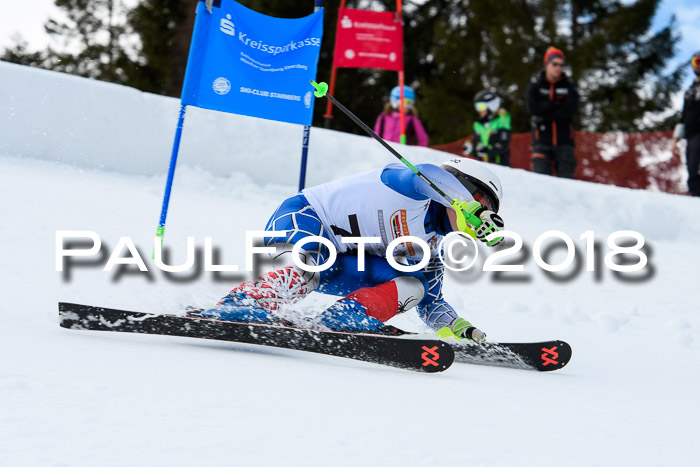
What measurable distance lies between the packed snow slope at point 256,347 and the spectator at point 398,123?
108cm

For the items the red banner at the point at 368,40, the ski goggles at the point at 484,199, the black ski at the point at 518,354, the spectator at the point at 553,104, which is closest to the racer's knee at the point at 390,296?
the black ski at the point at 518,354

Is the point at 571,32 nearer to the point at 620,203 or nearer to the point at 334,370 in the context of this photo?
the point at 620,203

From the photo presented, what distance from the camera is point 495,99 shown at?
9406mm

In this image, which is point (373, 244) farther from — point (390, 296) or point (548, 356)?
point (548, 356)

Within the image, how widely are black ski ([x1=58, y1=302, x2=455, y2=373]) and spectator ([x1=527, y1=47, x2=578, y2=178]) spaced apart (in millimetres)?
6026

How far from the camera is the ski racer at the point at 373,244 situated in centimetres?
336

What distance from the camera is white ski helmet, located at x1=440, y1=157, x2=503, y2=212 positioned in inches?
138

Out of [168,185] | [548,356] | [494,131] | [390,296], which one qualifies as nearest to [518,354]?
[548,356]

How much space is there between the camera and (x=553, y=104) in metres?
8.59

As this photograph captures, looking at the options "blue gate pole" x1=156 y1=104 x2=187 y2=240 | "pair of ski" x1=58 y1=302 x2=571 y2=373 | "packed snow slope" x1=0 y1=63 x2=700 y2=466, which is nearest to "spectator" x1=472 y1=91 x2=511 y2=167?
"packed snow slope" x1=0 y1=63 x2=700 y2=466

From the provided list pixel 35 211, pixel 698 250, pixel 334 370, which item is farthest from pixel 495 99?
pixel 334 370

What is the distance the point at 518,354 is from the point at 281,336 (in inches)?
45.9

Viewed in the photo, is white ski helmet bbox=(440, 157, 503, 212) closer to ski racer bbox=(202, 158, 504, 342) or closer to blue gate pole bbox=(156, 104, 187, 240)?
ski racer bbox=(202, 158, 504, 342)

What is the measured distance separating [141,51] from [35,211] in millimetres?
14453
